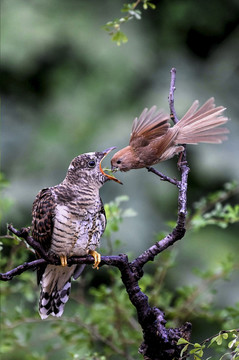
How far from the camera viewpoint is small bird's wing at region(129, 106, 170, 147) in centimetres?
222

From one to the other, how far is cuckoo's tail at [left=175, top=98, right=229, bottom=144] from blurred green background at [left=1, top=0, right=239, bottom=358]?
2.31 metres

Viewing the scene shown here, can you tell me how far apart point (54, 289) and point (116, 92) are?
3.25 metres

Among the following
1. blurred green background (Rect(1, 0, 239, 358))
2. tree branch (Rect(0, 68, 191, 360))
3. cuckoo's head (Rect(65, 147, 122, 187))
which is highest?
blurred green background (Rect(1, 0, 239, 358))

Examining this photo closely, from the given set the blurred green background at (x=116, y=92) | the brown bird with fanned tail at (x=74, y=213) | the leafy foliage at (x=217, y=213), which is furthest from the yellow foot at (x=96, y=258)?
the blurred green background at (x=116, y=92)

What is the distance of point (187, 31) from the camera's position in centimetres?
631

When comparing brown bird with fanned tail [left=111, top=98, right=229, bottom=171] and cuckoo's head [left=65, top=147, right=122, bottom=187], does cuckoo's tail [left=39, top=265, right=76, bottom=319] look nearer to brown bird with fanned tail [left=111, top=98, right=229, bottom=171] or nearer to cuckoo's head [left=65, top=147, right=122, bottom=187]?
cuckoo's head [left=65, top=147, right=122, bottom=187]

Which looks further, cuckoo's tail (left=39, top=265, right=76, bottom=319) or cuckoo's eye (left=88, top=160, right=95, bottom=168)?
cuckoo's tail (left=39, top=265, right=76, bottom=319)

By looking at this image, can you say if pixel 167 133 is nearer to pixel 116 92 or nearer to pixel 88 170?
pixel 88 170

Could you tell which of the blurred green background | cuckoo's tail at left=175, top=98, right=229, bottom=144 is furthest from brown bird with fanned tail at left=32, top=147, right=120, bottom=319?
the blurred green background

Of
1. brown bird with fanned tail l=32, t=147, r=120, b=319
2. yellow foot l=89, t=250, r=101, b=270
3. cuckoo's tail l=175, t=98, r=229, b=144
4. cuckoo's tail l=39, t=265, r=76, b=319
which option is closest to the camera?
yellow foot l=89, t=250, r=101, b=270

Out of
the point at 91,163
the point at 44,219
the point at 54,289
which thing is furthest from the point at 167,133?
the point at 54,289

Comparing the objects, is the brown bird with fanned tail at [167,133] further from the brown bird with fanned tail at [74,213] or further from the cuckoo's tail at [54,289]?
the cuckoo's tail at [54,289]

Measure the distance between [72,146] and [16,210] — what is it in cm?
77

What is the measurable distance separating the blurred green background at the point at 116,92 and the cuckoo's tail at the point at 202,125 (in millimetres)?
2315
